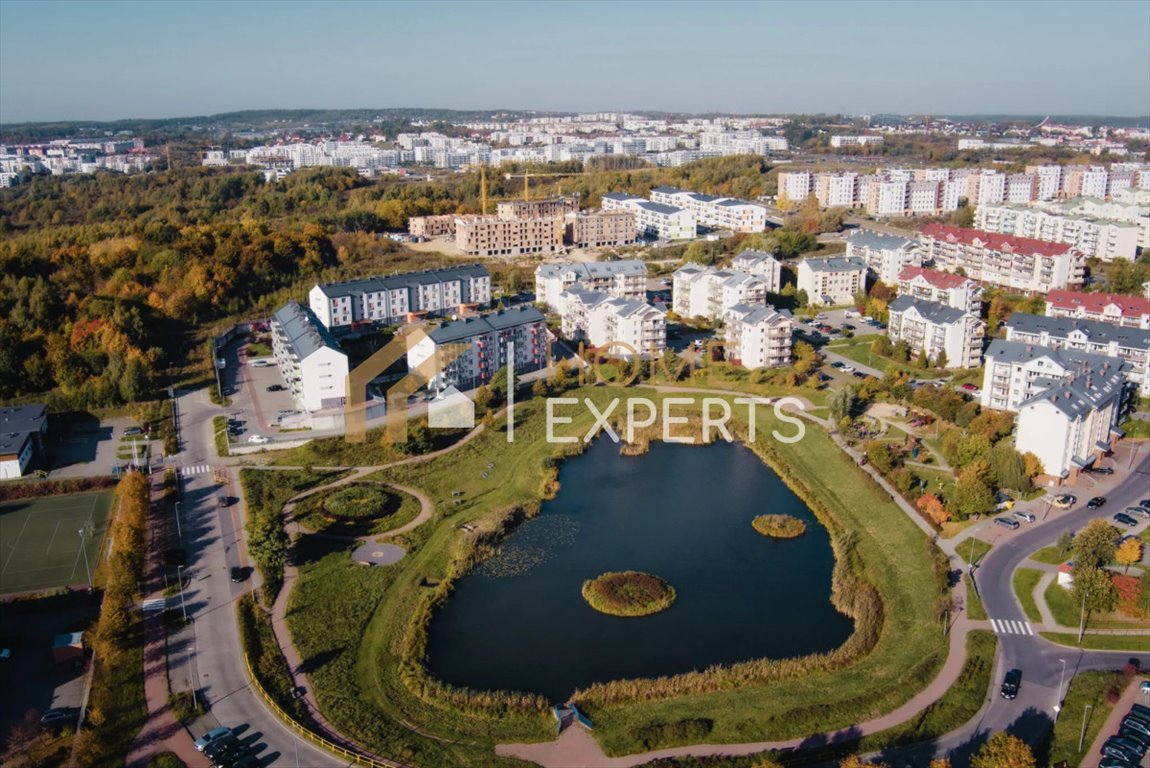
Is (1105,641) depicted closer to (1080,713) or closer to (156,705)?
(1080,713)

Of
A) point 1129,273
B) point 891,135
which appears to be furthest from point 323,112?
point 1129,273

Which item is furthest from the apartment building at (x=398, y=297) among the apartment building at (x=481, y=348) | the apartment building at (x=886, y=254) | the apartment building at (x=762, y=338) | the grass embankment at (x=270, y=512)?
the apartment building at (x=886, y=254)

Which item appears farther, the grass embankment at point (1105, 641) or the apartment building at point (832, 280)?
the apartment building at point (832, 280)

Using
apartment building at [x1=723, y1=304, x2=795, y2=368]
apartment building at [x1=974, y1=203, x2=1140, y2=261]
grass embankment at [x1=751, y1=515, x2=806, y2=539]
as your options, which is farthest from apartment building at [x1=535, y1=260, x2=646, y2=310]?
apartment building at [x1=974, y1=203, x2=1140, y2=261]

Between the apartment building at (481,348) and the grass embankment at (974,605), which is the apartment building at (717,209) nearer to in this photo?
the apartment building at (481,348)

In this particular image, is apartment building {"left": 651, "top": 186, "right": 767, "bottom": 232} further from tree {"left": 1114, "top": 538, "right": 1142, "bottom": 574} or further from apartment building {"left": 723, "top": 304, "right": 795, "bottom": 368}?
tree {"left": 1114, "top": 538, "right": 1142, "bottom": 574}
